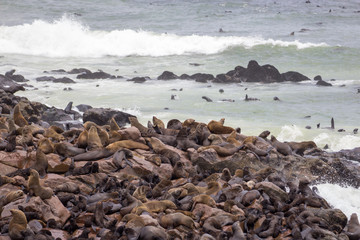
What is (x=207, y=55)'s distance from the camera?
35344 millimetres

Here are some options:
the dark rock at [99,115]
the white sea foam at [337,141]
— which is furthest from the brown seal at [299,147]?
the dark rock at [99,115]

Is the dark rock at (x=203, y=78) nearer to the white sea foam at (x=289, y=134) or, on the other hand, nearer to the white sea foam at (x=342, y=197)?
the white sea foam at (x=289, y=134)

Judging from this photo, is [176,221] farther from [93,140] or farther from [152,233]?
[93,140]

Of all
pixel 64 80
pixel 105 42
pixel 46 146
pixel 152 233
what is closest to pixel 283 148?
pixel 46 146

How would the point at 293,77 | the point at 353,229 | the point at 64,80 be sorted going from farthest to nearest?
the point at 293,77
the point at 64,80
the point at 353,229

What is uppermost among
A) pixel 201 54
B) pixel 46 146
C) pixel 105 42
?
pixel 105 42

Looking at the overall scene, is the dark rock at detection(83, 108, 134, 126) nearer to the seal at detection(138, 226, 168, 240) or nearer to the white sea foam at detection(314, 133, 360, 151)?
the white sea foam at detection(314, 133, 360, 151)

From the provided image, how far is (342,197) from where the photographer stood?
8750mm

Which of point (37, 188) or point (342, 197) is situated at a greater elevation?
point (37, 188)

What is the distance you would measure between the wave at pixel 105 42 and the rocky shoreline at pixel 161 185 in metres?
26.3

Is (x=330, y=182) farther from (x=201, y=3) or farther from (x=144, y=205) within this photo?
(x=201, y=3)

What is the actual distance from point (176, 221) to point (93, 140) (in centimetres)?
261

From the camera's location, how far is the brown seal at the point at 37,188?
716cm

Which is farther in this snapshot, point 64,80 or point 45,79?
point 45,79
